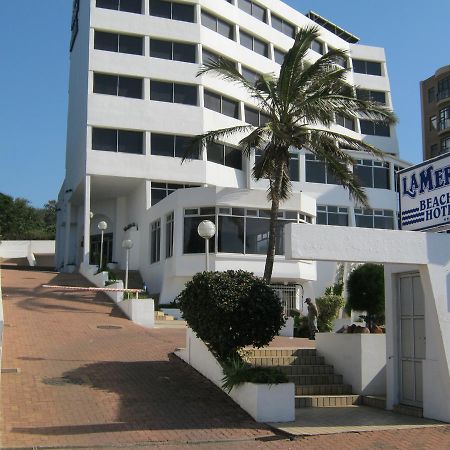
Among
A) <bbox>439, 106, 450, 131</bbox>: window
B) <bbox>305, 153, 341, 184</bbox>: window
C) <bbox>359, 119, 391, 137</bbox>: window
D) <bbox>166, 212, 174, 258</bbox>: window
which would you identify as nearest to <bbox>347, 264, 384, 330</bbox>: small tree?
<bbox>166, 212, 174, 258</bbox>: window

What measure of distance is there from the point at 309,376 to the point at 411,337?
2.31 metres

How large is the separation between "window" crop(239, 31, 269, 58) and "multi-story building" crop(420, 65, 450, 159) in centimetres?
2062

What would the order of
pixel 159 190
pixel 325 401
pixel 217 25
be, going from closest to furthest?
1. pixel 325 401
2. pixel 159 190
3. pixel 217 25

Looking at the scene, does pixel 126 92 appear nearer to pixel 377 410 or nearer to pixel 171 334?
pixel 171 334

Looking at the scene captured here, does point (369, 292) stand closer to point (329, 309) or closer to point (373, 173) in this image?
point (329, 309)

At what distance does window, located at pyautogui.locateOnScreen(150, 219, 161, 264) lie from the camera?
28688 millimetres

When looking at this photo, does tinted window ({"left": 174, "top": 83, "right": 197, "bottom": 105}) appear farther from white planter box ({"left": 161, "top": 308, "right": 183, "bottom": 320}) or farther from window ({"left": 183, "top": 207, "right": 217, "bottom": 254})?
white planter box ({"left": 161, "top": 308, "right": 183, "bottom": 320})

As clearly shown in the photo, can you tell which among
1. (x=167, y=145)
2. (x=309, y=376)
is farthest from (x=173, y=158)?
(x=309, y=376)

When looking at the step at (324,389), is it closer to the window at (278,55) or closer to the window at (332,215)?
the window at (332,215)

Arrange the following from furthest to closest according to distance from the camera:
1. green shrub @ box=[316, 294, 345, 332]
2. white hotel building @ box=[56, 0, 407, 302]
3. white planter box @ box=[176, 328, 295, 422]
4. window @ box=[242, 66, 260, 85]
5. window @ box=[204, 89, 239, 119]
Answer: window @ box=[242, 66, 260, 85]
window @ box=[204, 89, 239, 119]
white hotel building @ box=[56, 0, 407, 302]
green shrub @ box=[316, 294, 345, 332]
white planter box @ box=[176, 328, 295, 422]

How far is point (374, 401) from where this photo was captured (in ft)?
37.2

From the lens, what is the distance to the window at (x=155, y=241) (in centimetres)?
2869

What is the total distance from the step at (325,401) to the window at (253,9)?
31.3 m

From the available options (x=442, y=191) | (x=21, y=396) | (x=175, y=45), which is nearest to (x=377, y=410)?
(x=442, y=191)
